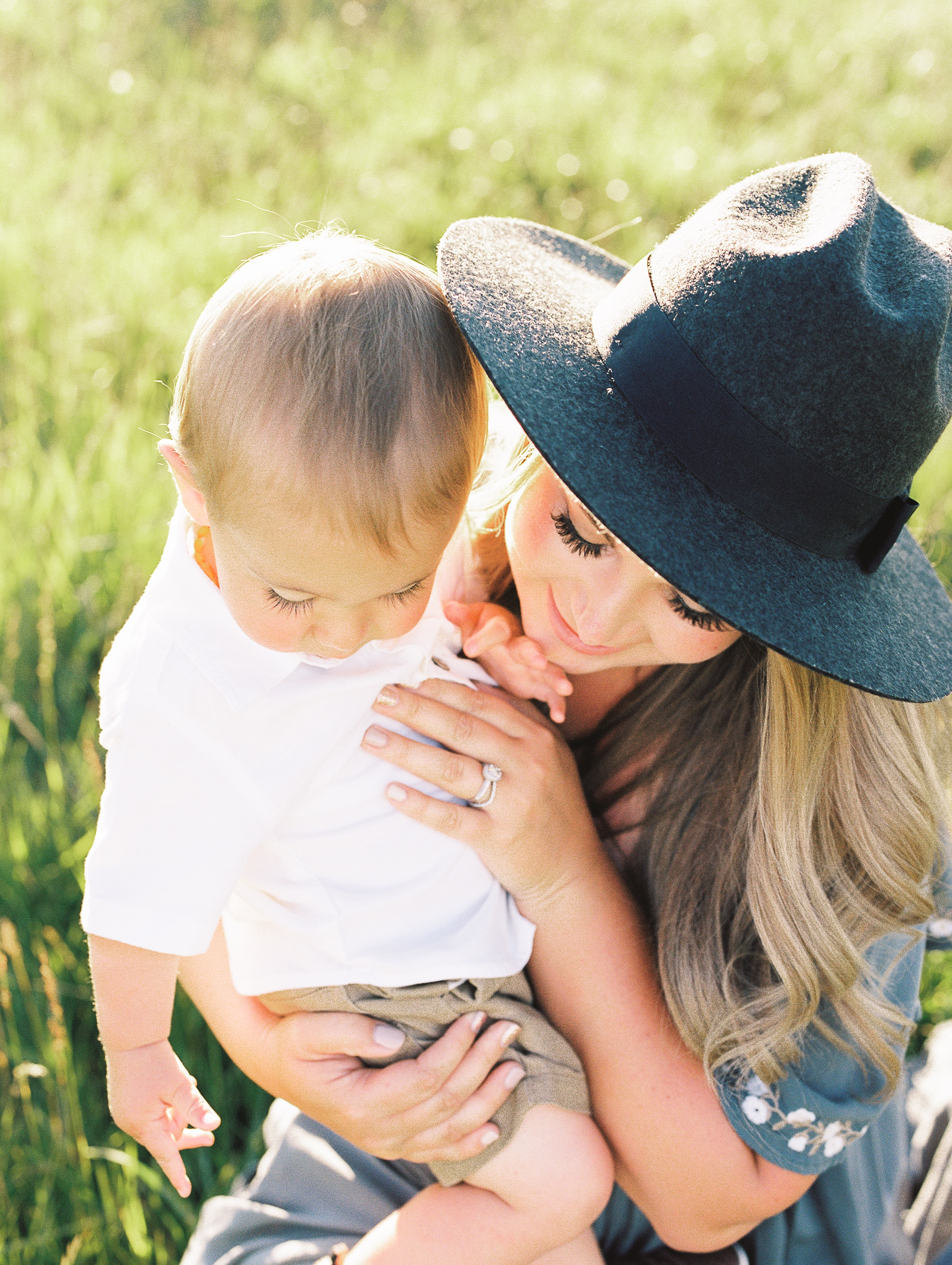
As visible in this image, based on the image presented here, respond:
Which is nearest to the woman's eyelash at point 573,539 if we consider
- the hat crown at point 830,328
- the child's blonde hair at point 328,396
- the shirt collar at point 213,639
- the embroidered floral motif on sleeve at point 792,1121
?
the child's blonde hair at point 328,396

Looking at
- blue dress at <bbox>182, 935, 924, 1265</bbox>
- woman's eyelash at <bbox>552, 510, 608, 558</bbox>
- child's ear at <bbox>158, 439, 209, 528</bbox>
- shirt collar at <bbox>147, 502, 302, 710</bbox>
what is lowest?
blue dress at <bbox>182, 935, 924, 1265</bbox>

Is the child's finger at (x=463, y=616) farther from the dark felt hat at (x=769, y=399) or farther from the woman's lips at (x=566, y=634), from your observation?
the dark felt hat at (x=769, y=399)

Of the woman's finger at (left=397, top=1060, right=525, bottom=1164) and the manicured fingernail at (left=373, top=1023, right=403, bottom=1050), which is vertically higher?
the manicured fingernail at (left=373, top=1023, right=403, bottom=1050)

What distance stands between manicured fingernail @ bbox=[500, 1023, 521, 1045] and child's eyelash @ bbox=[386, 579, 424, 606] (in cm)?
72

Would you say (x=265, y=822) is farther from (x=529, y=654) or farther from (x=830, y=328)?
(x=830, y=328)

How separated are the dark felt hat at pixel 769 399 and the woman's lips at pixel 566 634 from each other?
354 mm

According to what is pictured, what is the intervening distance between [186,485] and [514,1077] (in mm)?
1039

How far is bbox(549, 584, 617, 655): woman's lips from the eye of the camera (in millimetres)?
1641

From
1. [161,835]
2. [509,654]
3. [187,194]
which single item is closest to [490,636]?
[509,654]

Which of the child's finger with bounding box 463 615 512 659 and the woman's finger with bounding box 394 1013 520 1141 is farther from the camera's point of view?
the child's finger with bounding box 463 615 512 659

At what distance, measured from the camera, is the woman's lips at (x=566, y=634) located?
164cm

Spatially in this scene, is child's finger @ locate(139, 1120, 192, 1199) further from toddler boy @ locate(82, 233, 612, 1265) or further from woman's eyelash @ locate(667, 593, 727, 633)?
woman's eyelash @ locate(667, 593, 727, 633)

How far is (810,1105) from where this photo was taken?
172cm

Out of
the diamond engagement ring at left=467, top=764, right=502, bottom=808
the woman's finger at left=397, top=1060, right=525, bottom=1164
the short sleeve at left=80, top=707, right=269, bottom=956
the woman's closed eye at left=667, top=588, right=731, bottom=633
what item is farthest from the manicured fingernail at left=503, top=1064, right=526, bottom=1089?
the woman's closed eye at left=667, top=588, right=731, bottom=633
